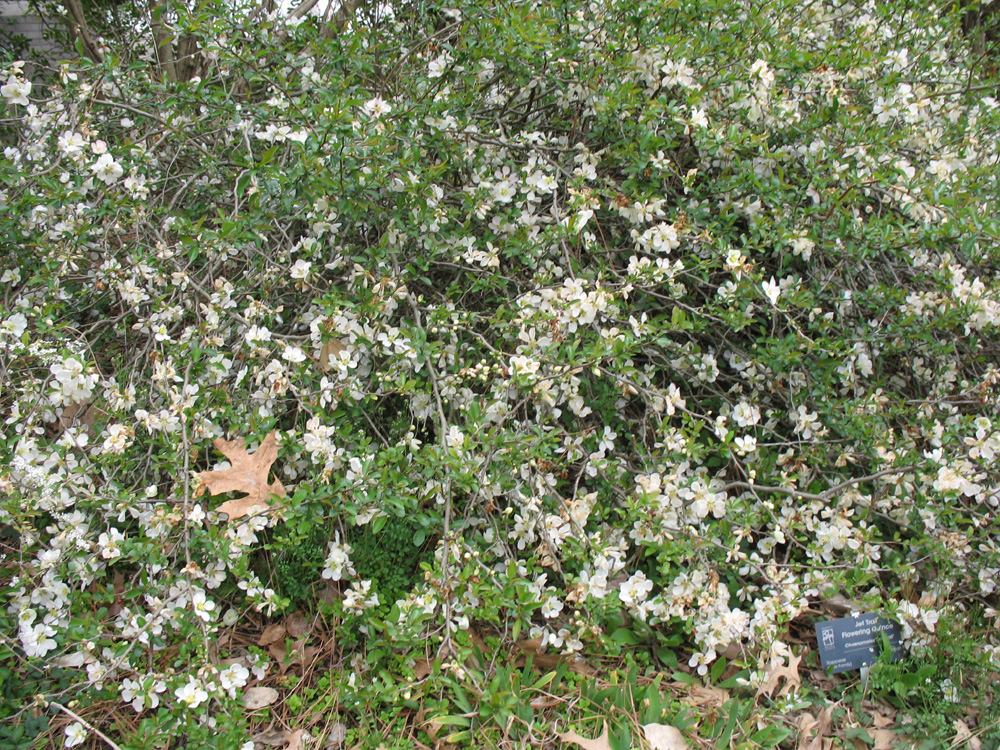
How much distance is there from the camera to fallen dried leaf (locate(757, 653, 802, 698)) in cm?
212

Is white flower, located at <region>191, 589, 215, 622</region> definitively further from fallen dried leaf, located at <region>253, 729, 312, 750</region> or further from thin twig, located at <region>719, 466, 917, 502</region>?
thin twig, located at <region>719, 466, 917, 502</region>

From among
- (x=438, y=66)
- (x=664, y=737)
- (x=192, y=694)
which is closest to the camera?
(x=192, y=694)

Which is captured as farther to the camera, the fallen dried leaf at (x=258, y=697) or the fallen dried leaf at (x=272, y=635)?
the fallen dried leaf at (x=272, y=635)

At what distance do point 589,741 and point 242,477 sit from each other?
1.26 m

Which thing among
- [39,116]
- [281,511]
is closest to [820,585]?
[281,511]

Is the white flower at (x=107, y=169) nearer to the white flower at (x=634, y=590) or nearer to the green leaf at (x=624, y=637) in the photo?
the white flower at (x=634, y=590)

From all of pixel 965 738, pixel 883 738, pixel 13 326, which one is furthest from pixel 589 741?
pixel 13 326

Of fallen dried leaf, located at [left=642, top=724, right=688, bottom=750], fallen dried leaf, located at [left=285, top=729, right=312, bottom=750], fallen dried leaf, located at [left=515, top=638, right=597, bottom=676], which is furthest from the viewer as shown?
fallen dried leaf, located at [left=515, top=638, right=597, bottom=676]

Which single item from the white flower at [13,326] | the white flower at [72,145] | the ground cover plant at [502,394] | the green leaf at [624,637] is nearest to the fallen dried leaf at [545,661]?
the ground cover plant at [502,394]

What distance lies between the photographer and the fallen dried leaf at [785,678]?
2115 mm

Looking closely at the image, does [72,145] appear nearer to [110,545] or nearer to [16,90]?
[16,90]

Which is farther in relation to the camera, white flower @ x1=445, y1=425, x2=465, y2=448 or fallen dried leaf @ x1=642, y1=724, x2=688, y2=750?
white flower @ x1=445, y1=425, x2=465, y2=448

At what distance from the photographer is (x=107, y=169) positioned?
2477 millimetres

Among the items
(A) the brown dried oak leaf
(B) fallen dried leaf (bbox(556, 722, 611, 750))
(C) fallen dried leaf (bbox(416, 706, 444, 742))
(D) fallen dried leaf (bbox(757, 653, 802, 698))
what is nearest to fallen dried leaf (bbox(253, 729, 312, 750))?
(C) fallen dried leaf (bbox(416, 706, 444, 742))
